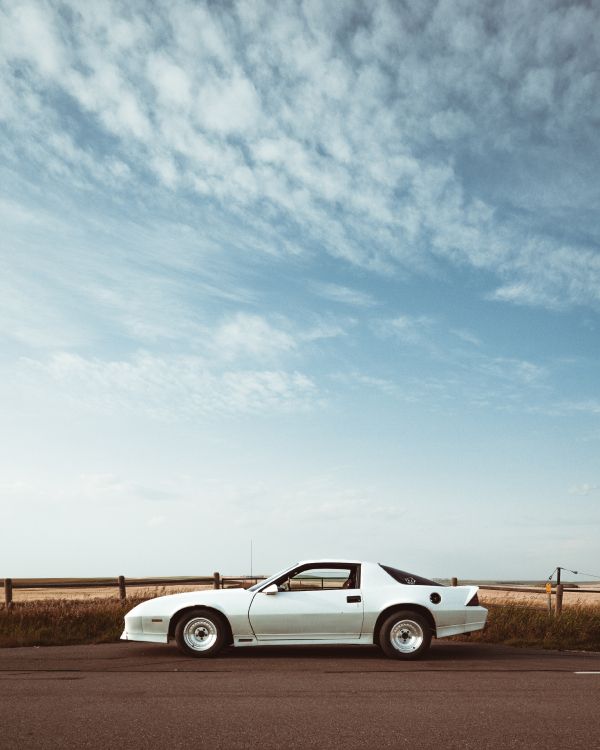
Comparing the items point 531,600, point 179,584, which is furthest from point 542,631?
point 531,600

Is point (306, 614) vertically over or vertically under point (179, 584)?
over

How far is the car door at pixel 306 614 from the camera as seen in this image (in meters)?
10.1

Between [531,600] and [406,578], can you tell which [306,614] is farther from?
[531,600]

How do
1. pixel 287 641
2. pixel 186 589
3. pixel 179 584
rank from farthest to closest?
pixel 186 589, pixel 179 584, pixel 287 641

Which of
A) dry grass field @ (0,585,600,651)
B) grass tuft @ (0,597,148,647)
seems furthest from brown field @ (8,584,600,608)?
grass tuft @ (0,597,148,647)

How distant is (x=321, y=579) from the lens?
1055 centimetres

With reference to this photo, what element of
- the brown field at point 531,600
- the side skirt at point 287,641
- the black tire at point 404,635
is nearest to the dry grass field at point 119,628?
the brown field at point 531,600

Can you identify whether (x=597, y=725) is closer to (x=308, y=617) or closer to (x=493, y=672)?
(x=493, y=672)

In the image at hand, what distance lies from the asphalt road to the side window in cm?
95

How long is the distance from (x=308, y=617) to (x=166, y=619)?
6.34ft

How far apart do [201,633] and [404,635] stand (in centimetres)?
278

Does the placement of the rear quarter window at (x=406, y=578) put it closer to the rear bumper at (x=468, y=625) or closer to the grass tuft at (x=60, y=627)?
the rear bumper at (x=468, y=625)

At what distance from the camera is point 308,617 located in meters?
10.2

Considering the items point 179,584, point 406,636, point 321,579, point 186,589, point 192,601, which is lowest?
point 186,589
